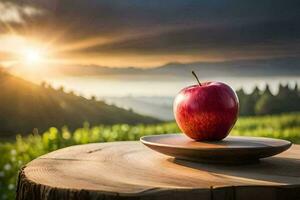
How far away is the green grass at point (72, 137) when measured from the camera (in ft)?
13.4

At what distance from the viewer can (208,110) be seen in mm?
1920

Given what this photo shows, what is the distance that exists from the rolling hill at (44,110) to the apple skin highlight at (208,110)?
301 centimetres

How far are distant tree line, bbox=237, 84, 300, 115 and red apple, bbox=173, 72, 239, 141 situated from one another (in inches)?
136

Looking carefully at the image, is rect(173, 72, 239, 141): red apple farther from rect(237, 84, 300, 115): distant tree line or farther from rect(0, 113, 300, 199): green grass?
rect(237, 84, 300, 115): distant tree line

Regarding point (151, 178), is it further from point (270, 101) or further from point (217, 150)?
point (270, 101)

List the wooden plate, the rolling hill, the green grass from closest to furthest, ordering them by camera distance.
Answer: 1. the wooden plate
2. the green grass
3. the rolling hill

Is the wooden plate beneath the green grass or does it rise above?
above

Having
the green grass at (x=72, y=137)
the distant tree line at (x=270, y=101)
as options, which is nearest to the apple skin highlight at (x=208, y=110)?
the green grass at (x=72, y=137)

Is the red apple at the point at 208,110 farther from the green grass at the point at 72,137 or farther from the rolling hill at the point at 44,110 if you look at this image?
the rolling hill at the point at 44,110

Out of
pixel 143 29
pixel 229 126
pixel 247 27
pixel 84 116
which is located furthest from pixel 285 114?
pixel 229 126

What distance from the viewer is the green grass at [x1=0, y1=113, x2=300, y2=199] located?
13.4 ft

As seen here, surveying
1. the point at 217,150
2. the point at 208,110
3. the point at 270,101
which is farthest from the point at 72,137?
the point at 217,150

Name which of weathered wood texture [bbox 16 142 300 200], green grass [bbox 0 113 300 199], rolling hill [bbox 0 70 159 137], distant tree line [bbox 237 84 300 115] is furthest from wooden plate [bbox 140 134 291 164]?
distant tree line [bbox 237 84 300 115]

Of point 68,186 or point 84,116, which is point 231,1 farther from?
point 68,186
